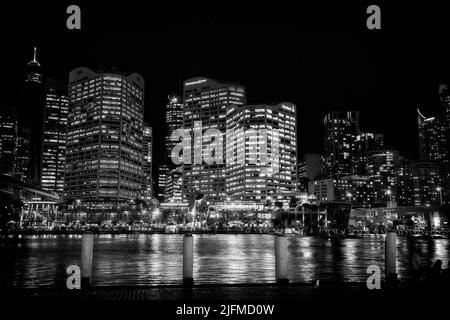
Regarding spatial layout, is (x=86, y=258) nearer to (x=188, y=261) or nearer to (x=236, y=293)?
(x=188, y=261)

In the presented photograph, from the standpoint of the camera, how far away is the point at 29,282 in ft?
67.4

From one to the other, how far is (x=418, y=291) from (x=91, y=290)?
933 centimetres

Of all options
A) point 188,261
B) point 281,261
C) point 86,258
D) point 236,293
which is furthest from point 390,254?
point 86,258

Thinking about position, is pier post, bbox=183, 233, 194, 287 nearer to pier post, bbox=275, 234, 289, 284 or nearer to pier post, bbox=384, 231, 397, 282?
pier post, bbox=275, 234, 289, 284

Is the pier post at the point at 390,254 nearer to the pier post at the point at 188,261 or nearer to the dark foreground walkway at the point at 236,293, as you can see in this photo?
the dark foreground walkway at the point at 236,293

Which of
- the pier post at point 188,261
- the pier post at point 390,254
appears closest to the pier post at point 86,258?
the pier post at point 188,261

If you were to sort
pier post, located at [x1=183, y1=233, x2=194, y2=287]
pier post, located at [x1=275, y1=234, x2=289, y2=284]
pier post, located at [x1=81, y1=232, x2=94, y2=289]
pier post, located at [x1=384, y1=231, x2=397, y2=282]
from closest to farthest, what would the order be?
pier post, located at [x1=183, y1=233, x2=194, y2=287] → pier post, located at [x1=81, y1=232, x2=94, y2=289] → pier post, located at [x1=275, y1=234, x2=289, y2=284] → pier post, located at [x1=384, y1=231, x2=397, y2=282]

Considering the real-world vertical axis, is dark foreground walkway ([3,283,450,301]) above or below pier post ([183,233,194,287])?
below

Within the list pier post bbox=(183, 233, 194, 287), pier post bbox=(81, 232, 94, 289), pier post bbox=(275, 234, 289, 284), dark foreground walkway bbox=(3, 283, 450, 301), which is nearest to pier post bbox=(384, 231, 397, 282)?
dark foreground walkway bbox=(3, 283, 450, 301)

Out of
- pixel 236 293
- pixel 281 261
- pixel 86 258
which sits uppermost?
pixel 86 258
